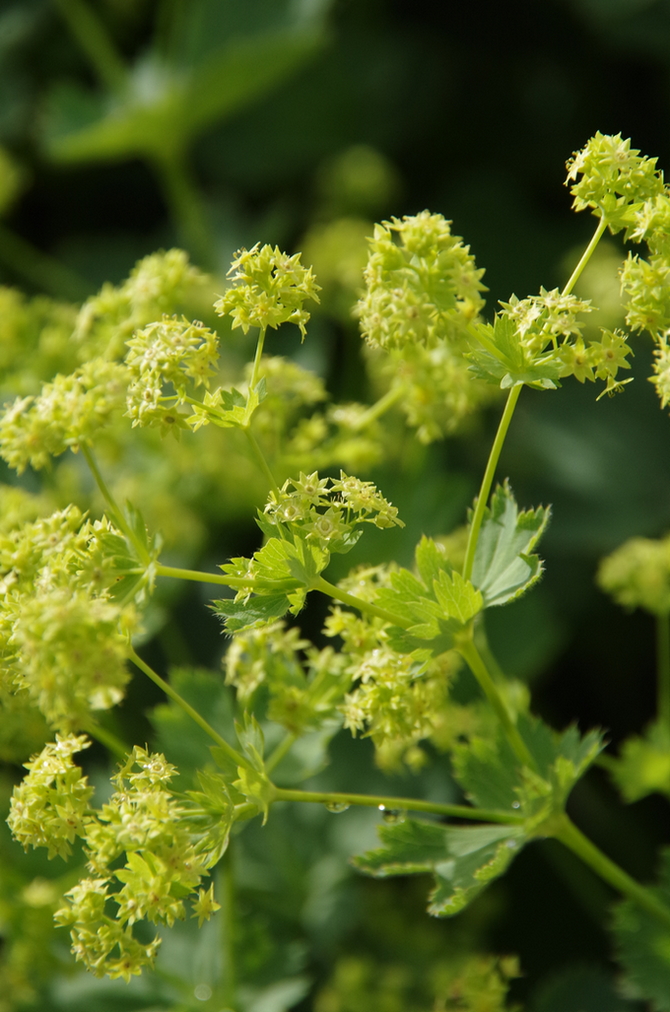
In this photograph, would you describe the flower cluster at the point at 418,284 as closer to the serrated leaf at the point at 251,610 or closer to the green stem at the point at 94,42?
the serrated leaf at the point at 251,610

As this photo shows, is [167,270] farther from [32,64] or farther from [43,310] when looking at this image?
[32,64]

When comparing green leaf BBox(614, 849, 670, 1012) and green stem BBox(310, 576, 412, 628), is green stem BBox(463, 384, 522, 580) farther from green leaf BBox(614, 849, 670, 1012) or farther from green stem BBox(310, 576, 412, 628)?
green leaf BBox(614, 849, 670, 1012)

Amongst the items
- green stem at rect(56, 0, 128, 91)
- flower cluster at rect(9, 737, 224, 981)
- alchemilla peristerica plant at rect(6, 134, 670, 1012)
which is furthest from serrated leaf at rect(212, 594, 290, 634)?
green stem at rect(56, 0, 128, 91)

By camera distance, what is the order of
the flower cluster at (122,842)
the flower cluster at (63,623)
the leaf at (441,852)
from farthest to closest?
the leaf at (441,852)
the flower cluster at (122,842)
the flower cluster at (63,623)

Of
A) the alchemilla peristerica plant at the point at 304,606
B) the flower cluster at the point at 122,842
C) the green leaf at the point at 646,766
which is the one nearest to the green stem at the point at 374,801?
the alchemilla peristerica plant at the point at 304,606

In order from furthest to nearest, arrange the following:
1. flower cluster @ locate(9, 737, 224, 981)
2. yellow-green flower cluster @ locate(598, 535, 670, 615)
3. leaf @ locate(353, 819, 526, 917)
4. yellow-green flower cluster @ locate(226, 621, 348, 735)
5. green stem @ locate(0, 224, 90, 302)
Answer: green stem @ locate(0, 224, 90, 302), yellow-green flower cluster @ locate(598, 535, 670, 615), yellow-green flower cluster @ locate(226, 621, 348, 735), leaf @ locate(353, 819, 526, 917), flower cluster @ locate(9, 737, 224, 981)

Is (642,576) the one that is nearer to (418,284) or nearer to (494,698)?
(494,698)
